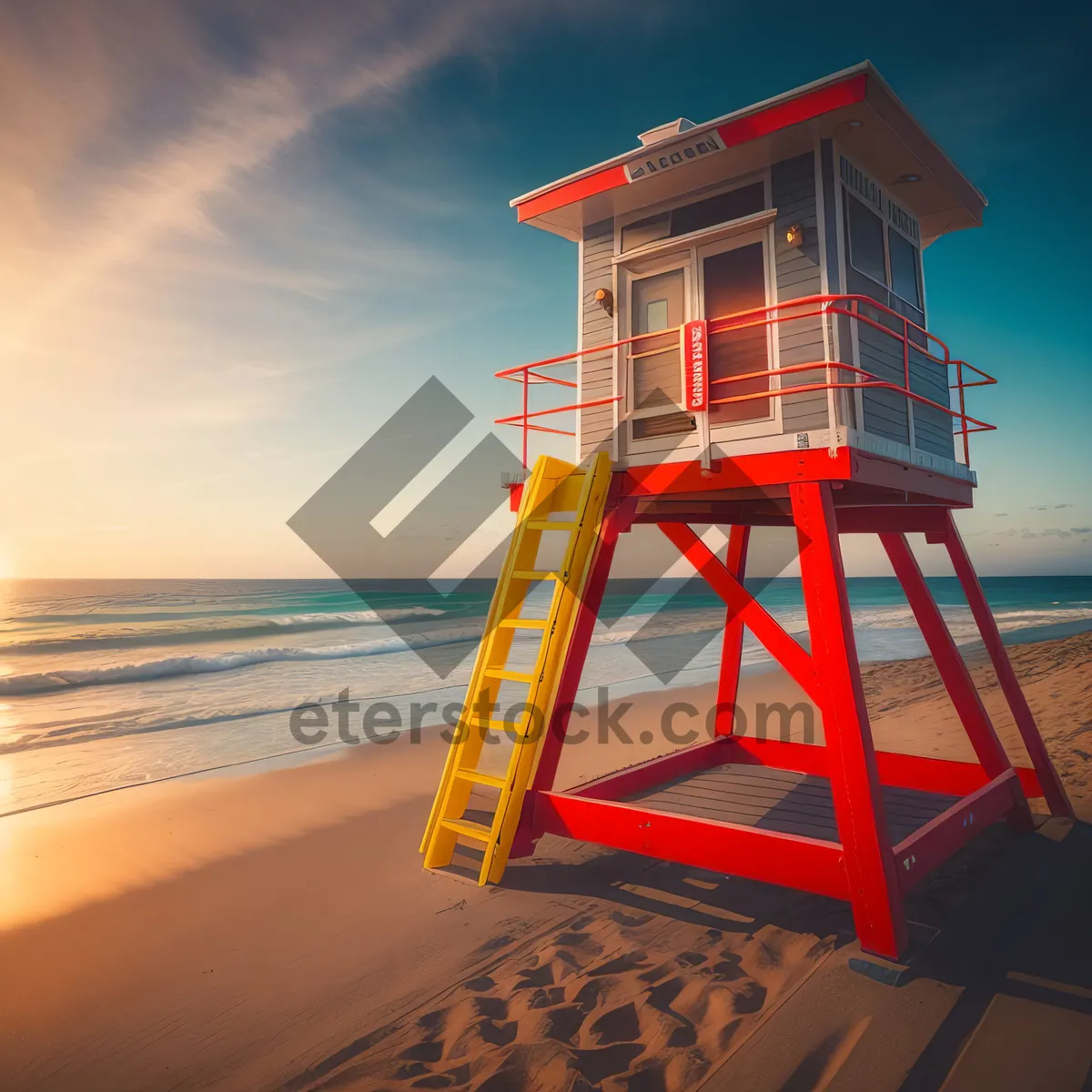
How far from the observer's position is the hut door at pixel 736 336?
6656 mm

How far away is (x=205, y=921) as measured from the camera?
617 centimetres

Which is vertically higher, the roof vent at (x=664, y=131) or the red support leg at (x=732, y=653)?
the roof vent at (x=664, y=131)

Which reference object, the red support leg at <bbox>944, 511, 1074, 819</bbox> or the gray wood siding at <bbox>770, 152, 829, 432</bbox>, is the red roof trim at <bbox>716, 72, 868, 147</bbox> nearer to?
the gray wood siding at <bbox>770, 152, 829, 432</bbox>

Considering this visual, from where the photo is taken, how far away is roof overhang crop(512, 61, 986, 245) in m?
6.01

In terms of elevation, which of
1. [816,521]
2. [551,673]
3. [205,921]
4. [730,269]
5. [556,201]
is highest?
[556,201]

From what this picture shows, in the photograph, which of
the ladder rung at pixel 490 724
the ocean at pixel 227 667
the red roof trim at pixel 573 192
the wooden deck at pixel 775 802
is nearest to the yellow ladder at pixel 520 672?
the ladder rung at pixel 490 724

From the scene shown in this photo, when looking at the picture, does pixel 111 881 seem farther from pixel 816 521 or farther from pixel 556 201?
pixel 556 201

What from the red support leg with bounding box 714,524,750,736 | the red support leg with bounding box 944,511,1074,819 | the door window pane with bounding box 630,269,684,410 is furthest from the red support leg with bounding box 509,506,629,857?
the red support leg with bounding box 944,511,1074,819

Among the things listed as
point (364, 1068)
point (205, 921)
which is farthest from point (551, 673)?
point (205, 921)

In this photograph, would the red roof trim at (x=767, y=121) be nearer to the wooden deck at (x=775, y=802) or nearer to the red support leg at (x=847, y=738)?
the red support leg at (x=847, y=738)

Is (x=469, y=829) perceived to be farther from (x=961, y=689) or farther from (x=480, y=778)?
(x=961, y=689)

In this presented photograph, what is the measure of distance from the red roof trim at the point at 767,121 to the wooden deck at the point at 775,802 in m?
5.95

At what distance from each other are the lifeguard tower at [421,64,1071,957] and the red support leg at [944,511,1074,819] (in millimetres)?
29

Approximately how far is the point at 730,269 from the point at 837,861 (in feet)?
17.1
